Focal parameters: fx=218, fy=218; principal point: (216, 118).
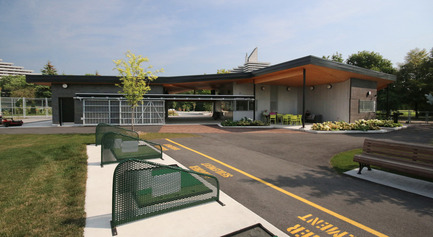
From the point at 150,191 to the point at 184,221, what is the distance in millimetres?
807

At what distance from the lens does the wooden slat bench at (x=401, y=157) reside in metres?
4.88

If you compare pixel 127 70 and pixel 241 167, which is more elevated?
pixel 127 70

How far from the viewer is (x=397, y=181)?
5.46 metres

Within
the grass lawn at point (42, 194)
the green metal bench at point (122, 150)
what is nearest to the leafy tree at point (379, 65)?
the green metal bench at point (122, 150)

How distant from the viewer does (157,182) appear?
3.87 metres

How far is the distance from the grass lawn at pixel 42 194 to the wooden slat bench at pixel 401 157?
6.51 metres

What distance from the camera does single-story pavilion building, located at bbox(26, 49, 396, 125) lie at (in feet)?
63.5

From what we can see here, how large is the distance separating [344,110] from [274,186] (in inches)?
749

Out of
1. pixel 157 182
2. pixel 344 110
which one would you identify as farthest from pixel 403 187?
pixel 344 110

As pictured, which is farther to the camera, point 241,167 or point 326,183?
point 241,167

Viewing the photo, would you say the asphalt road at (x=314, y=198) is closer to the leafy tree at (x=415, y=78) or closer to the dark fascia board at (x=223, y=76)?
the dark fascia board at (x=223, y=76)

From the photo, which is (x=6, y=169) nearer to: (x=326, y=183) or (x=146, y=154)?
(x=146, y=154)

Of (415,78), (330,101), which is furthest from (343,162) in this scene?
(415,78)

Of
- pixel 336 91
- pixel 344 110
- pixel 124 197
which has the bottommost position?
pixel 124 197
